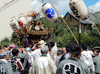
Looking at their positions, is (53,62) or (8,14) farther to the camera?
(8,14)

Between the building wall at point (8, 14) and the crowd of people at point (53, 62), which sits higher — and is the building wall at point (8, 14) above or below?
above

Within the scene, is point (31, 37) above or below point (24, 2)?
below

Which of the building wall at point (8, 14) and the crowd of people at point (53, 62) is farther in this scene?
the building wall at point (8, 14)

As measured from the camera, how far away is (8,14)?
637 inches

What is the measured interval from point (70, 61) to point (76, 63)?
101mm

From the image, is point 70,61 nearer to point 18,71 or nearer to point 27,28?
point 18,71

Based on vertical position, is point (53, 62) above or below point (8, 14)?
below

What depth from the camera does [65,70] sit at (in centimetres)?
201

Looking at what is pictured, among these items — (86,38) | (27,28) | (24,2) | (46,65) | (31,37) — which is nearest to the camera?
(46,65)

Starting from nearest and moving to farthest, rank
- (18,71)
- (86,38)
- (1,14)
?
→ (18,71) < (86,38) < (1,14)

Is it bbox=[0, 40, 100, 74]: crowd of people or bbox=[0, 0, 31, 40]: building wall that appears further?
bbox=[0, 0, 31, 40]: building wall

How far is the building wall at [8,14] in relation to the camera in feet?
50.9

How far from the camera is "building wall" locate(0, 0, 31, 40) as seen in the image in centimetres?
1552

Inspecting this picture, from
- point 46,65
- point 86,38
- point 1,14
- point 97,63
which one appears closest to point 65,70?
point 46,65
